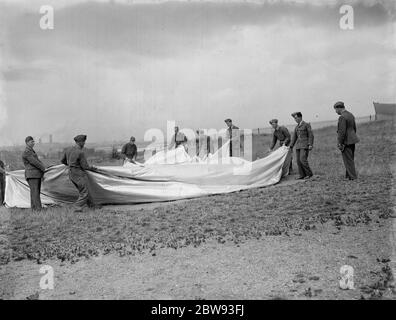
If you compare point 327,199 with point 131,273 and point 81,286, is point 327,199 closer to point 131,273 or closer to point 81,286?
point 131,273

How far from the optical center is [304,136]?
11.5 m

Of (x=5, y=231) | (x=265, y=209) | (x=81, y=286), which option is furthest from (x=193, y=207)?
(x=81, y=286)

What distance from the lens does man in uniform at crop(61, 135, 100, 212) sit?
10.4 m

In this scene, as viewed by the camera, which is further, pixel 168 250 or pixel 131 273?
pixel 168 250

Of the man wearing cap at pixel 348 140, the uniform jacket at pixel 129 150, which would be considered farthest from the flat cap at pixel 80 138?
the man wearing cap at pixel 348 140

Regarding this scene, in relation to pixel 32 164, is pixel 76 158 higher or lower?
higher

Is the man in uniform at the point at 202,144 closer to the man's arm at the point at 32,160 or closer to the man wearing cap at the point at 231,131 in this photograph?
the man wearing cap at the point at 231,131

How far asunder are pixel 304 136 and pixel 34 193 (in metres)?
7.01

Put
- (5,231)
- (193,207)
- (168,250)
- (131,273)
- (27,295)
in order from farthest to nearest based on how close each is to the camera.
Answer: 1. (193,207)
2. (5,231)
3. (168,250)
4. (131,273)
5. (27,295)

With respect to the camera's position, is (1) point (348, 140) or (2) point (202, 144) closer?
(1) point (348, 140)

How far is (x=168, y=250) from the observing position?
661cm

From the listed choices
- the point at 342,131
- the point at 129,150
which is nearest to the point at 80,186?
the point at 129,150

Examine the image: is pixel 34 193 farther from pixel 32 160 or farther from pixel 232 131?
pixel 232 131
